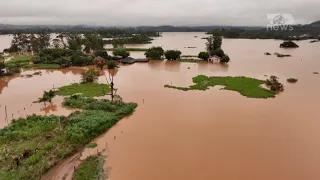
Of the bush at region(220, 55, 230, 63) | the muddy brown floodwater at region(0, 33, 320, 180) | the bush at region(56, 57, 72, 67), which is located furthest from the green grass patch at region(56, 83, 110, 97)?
the bush at region(220, 55, 230, 63)

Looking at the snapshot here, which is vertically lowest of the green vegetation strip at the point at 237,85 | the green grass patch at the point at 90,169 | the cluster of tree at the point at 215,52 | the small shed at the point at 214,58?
the green grass patch at the point at 90,169

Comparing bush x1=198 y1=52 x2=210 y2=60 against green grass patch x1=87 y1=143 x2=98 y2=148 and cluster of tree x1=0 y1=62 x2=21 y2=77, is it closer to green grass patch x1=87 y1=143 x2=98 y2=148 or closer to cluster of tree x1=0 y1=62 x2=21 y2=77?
cluster of tree x1=0 y1=62 x2=21 y2=77

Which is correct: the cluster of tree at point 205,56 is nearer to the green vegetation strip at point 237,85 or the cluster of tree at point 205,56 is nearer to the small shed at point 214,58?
the small shed at point 214,58

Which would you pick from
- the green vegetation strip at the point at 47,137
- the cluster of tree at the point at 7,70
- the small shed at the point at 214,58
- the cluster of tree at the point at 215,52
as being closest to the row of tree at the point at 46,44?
the cluster of tree at the point at 7,70

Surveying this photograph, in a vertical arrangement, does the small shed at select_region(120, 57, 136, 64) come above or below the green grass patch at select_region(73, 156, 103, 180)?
above

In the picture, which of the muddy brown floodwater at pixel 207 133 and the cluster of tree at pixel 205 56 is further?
the cluster of tree at pixel 205 56
